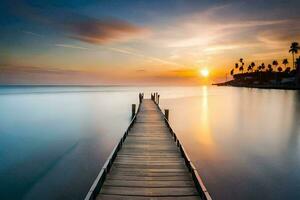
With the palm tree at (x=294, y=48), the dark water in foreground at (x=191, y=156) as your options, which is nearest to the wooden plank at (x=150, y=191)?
the dark water in foreground at (x=191, y=156)

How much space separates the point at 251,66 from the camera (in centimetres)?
14788

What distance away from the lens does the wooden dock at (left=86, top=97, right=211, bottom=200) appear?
563 cm

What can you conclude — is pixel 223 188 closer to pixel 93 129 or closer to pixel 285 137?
pixel 285 137

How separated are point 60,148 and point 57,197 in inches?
292

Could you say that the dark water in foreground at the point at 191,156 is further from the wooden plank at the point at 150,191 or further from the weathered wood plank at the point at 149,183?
the wooden plank at the point at 150,191

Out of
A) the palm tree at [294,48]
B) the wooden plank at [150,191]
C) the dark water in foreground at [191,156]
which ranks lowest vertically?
the dark water in foreground at [191,156]

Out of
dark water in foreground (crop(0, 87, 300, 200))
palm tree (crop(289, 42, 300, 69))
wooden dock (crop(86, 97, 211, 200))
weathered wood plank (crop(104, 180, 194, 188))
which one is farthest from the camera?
palm tree (crop(289, 42, 300, 69))

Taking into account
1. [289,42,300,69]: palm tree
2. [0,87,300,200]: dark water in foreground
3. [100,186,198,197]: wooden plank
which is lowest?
[0,87,300,200]: dark water in foreground

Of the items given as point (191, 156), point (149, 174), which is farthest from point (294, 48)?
point (149, 174)

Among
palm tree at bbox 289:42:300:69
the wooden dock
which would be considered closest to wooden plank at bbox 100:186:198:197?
the wooden dock

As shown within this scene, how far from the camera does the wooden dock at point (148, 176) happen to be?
563 centimetres

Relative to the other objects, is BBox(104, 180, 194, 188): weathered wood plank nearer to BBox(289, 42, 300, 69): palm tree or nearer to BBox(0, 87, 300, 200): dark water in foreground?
BBox(0, 87, 300, 200): dark water in foreground

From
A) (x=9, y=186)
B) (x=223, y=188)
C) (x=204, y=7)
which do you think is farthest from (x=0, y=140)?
(x=204, y=7)

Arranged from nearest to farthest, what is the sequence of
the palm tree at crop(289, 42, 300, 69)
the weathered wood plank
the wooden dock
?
1. the wooden dock
2. the weathered wood plank
3. the palm tree at crop(289, 42, 300, 69)
